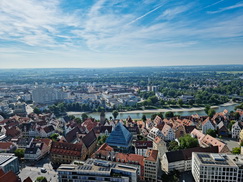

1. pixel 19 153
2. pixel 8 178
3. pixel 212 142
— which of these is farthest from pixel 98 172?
pixel 212 142

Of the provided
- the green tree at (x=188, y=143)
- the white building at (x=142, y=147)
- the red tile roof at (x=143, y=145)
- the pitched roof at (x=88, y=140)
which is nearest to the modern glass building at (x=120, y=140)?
the red tile roof at (x=143, y=145)

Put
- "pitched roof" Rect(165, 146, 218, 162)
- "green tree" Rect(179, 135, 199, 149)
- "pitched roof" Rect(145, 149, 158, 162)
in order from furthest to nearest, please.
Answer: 1. "green tree" Rect(179, 135, 199, 149)
2. "pitched roof" Rect(165, 146, 218, 162)
3. "pitched roof" Rect(145, 149, 158, 162)

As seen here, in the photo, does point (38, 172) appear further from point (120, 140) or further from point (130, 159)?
point (120, 140)

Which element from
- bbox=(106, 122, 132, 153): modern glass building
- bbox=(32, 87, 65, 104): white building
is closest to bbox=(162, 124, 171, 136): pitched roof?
bbox=(106, 122, 132, 153): modern glass building

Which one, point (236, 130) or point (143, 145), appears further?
A: point (236, 130)

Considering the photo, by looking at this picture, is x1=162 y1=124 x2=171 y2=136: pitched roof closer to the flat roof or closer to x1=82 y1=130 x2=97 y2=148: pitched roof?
the flat roof

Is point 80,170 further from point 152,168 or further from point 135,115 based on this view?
point 135,115

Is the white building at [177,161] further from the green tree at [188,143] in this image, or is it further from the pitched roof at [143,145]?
the green tree at [188,143]

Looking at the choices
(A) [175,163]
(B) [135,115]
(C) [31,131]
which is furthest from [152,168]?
(B) [135,115]
